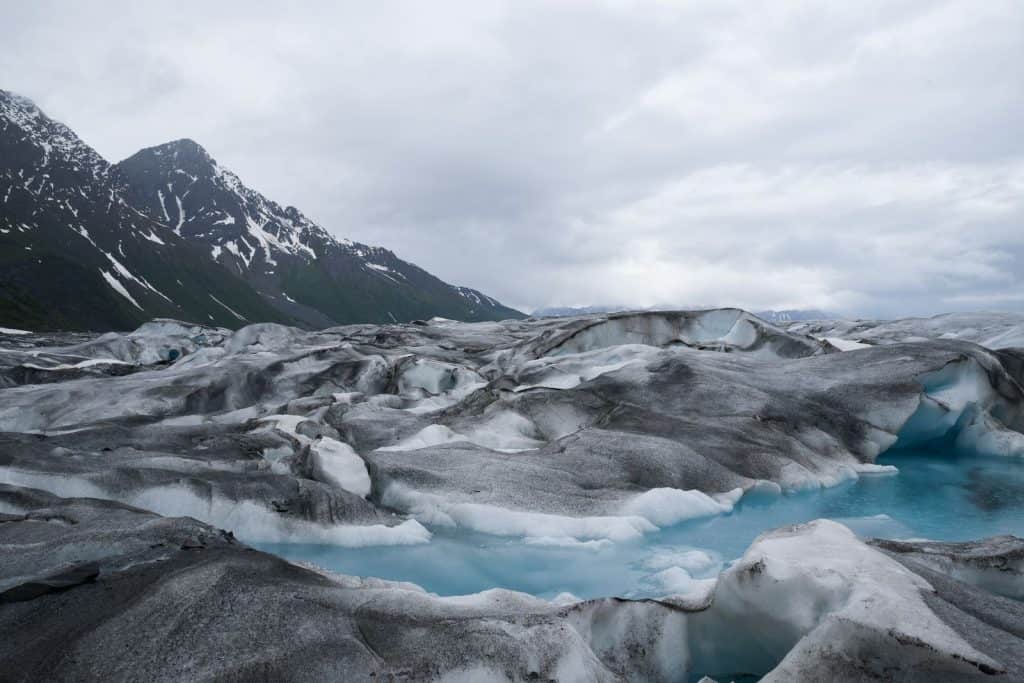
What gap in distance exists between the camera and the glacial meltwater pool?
10.1 meters

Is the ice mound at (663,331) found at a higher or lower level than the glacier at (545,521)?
higher

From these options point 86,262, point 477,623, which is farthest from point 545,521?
point 86,262

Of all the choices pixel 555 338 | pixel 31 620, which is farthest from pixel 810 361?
pixel 31 620

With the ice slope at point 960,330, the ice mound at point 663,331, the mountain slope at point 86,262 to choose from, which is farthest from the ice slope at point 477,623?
the mountain slope at point 86,262

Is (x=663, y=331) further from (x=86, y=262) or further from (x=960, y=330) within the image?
(x=86, y=262)

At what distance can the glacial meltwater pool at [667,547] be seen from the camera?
10.1 metres

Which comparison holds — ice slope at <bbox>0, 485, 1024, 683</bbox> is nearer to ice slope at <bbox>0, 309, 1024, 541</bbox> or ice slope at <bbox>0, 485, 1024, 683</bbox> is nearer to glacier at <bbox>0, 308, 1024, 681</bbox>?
glacier at <bbox>0, 308, 1024, 681</bbox>

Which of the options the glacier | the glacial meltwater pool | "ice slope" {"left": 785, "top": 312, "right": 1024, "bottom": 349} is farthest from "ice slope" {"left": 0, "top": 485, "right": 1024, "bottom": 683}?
"ice slope" {"left": 785, "top": 312, "right": 1024, "bottom": 349}

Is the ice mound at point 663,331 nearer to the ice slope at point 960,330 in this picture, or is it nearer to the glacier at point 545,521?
the glacier at point 545,521

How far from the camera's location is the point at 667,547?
37.8 feet

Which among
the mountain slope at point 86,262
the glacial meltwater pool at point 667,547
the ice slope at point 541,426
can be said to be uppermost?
the mountain slope at point 86,262

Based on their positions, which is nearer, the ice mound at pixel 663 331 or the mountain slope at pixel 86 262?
the ice mound at pixel 663 331

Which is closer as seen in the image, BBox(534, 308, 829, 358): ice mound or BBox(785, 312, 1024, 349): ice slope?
BBox(785, 312, 1024, 349): ice slope

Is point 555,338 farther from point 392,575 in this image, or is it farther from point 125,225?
Result: point 125,225
